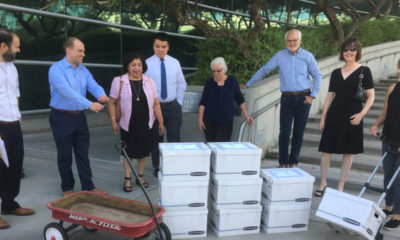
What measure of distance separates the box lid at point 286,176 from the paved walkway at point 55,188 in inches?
23.5

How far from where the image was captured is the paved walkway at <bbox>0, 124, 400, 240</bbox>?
3.44 metres

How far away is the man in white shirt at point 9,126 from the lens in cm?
337

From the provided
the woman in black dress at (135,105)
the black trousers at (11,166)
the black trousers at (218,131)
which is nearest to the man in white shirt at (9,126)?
the black trousers at (11,166)

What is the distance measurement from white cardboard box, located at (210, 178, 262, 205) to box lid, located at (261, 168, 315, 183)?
0.15 metres

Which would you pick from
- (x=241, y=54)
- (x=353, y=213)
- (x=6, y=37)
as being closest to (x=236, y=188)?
(x=353, y=213)

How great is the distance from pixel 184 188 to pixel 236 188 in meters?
0.54

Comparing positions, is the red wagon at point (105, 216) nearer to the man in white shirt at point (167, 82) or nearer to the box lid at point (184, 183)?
the box lid at point (184, 183)

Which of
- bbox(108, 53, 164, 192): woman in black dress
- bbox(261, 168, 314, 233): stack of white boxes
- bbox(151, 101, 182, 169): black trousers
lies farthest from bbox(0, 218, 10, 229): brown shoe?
bbox(261, 168, 314, 233): stack of white boxes

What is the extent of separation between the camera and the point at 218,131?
15.0 feet

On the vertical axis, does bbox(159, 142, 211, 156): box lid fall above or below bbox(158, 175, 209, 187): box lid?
above

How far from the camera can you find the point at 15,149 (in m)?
3.57

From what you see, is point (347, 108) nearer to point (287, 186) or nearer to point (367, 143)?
point (287, 186)

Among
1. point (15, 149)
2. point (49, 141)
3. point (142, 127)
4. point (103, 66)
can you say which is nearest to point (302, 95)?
point (142, 127)

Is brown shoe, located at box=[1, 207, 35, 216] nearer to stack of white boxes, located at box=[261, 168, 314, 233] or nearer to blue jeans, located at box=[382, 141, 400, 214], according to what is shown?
stack of white boxes, located at box=[261, 168, 314, 233]
